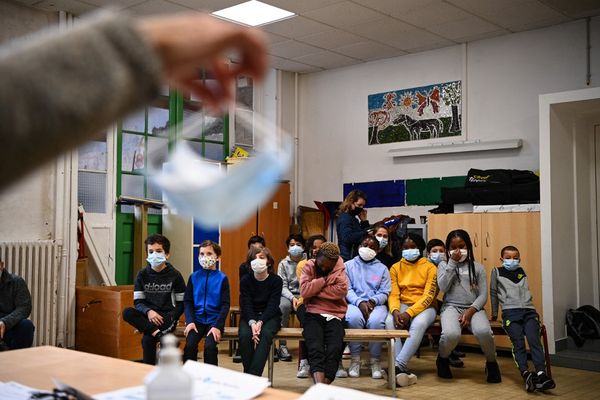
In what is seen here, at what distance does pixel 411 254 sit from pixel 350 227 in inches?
31.3

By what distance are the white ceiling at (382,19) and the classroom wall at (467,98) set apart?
0.62 feet

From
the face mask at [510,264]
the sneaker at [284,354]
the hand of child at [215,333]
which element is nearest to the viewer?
the hand of child at [215,333]

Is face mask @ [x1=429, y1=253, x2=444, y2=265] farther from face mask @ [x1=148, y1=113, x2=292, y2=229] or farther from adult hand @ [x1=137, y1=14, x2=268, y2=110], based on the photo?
adult hand @ [x1=137, y1=14, x2=268, y2=110]

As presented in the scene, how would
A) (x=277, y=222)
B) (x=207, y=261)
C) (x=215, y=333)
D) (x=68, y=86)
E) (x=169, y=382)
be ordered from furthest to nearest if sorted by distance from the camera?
(x=277, y=222) → (x=207, y=261) → (x=215, y=333) → (x=169, y=382) → (x=68, y=86)

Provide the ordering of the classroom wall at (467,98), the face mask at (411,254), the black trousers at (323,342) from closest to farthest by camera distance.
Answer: the black trousers at (323,342)
the face mask at (411,254)
the classroom wall at (467,98)

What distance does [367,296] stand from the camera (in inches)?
220

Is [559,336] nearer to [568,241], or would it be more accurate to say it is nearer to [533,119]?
[568,241]

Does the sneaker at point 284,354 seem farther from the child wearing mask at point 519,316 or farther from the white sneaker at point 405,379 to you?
the child wearing mask at point 519,316

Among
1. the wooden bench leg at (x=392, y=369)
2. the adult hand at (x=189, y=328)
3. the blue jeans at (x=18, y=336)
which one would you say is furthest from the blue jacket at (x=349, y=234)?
the blue jeans at (x=18, y=336)

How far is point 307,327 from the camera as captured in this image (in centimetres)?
480

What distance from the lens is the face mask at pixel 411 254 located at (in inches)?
224

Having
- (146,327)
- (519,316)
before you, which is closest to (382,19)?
(519,316)

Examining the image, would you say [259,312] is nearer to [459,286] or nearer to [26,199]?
[459,286]

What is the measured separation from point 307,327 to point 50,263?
267 centimetres
